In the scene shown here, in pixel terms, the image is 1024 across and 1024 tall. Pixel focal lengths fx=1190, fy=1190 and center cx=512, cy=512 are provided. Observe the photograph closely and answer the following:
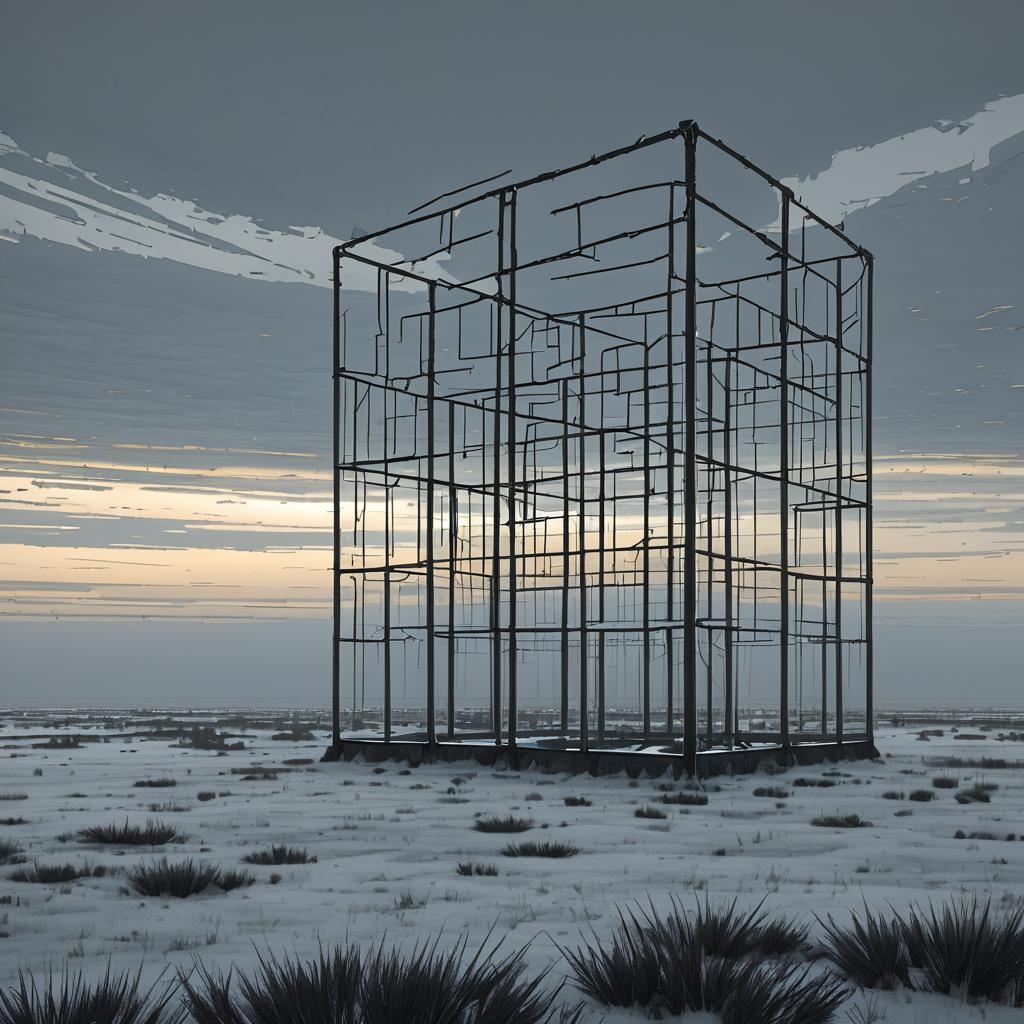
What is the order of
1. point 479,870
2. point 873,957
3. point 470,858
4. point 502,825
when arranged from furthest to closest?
1. point 502,825
2. point 470,858
3. point 479,870
4. point 873,957

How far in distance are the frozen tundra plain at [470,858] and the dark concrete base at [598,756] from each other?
377 millimetres

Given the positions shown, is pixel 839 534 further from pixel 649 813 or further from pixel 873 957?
pixel 873 957

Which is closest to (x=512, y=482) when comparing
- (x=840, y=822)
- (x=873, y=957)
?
(x=840, y=822)

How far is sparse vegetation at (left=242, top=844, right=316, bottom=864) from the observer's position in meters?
10.7

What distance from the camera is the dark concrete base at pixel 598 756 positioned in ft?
60.5

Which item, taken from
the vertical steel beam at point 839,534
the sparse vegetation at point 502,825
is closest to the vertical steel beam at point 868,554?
the vertical steel beam at point 839,534

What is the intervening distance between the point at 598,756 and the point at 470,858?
8.36m

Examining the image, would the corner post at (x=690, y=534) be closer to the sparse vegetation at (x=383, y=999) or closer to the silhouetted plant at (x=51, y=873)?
the silhouetted plant at (x=51, y=873)

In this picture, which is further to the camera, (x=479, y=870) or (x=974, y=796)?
(x=974, y=796)

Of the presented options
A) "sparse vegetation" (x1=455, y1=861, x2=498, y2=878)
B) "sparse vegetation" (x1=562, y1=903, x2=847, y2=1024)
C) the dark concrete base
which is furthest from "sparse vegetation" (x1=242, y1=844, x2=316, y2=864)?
the dark concrete base

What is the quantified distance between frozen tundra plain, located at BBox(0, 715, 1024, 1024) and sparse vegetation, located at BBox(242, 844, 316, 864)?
0.50 feet

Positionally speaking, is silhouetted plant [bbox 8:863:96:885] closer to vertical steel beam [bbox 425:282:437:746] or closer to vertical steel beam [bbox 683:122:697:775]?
vertical steel beam [bbox 683:122:697:775]

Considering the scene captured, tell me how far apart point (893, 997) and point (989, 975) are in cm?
51

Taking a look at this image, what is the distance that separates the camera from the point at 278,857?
1074 cm
